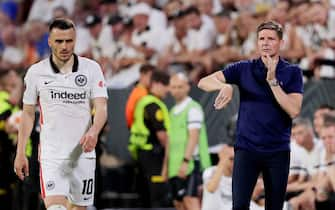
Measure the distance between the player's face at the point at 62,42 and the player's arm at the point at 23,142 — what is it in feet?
1.79

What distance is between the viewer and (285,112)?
927cm

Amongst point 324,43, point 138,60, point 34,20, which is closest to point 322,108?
point 324,43

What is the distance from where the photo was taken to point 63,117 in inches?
383

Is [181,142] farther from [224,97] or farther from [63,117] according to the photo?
[224,97]

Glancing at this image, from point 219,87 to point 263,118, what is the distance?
1.51 feet

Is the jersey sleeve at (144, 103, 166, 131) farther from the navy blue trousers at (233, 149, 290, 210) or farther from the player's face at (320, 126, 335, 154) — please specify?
the navy blue trousers at (233, 149, 290, 210)

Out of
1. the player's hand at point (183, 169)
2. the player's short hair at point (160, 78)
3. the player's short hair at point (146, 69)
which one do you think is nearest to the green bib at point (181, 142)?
the player's hand at point (183, 169)

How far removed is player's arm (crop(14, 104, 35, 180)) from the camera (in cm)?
964

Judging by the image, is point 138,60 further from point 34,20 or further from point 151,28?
point 34,20

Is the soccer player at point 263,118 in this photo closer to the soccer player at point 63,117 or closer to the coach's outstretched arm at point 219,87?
the coach's outstretched arm at point 219,87

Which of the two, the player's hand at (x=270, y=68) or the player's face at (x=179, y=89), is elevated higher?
the player's hand at (x=270, y=68)

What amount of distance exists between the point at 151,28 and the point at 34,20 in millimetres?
3034

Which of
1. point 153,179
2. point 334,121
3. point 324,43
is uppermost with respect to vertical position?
point 324,43

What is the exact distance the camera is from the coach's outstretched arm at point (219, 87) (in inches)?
357
